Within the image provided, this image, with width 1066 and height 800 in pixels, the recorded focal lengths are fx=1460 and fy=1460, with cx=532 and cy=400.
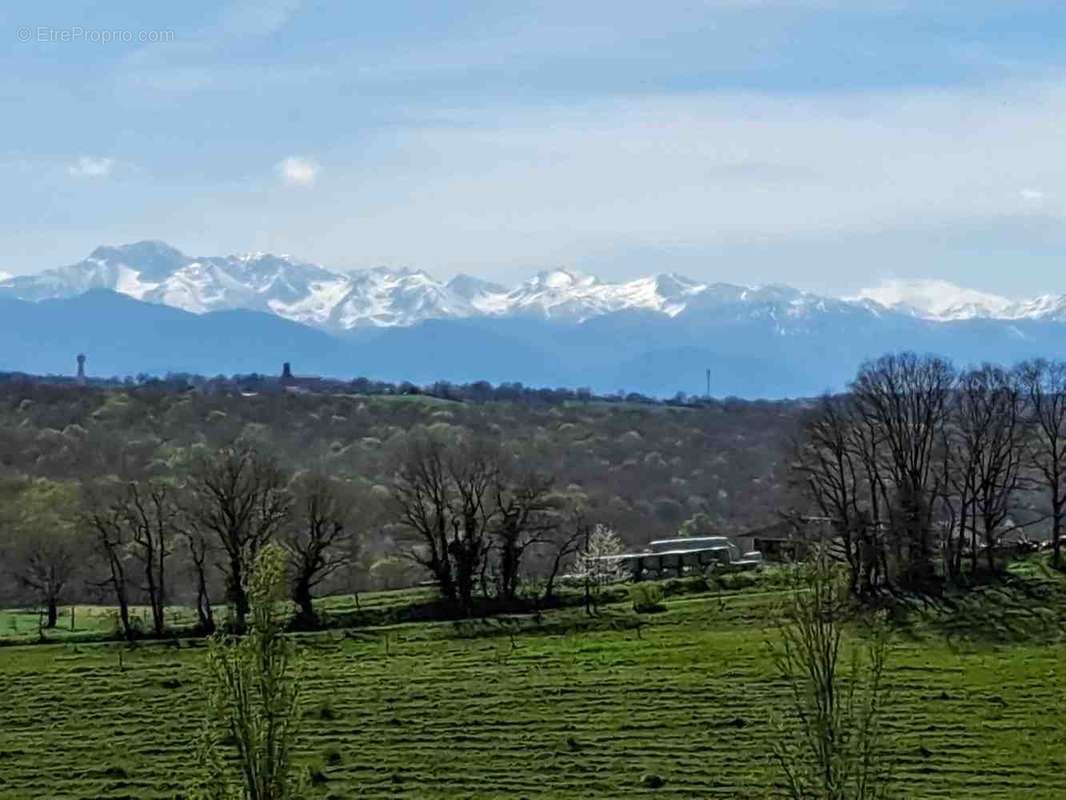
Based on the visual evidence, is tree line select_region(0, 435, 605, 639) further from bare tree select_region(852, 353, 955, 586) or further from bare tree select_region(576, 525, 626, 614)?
bare tree select_region(852, 353, 955, 586)

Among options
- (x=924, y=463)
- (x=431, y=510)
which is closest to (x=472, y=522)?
(x=431, y=510)

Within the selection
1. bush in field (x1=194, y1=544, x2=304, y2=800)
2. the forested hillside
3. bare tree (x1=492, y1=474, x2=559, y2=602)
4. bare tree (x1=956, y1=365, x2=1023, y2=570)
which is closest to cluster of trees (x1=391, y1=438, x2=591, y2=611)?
bare tree (x1=492, y1=474, x2=559, y2=602)

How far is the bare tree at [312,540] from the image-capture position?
68.2 m

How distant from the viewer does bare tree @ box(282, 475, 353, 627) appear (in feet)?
224

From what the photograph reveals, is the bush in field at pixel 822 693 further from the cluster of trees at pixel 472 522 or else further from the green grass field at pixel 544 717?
the cluster of trees at pixel 472 522

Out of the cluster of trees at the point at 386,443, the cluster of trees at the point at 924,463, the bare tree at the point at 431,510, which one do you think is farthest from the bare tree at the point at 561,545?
the cluster of trees at the point at 924,463

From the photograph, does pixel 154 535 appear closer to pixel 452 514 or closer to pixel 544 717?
pixel 452 514

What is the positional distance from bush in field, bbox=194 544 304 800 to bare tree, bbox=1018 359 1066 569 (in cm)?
5483

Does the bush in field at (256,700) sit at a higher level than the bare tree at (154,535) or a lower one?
lower

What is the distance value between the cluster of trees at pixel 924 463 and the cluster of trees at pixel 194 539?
24.3 metres

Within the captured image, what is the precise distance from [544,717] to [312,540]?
31.1 metres

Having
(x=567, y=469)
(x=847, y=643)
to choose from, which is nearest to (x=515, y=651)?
(x=847, y=643)

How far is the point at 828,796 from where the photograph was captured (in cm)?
1878

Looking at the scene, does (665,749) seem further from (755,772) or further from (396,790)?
(396,790)
